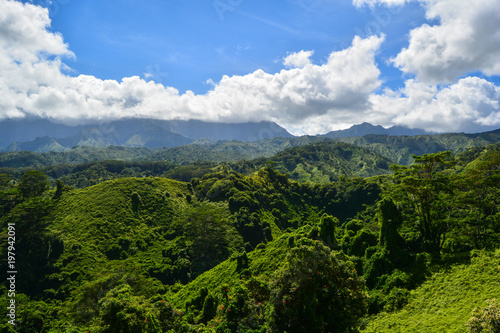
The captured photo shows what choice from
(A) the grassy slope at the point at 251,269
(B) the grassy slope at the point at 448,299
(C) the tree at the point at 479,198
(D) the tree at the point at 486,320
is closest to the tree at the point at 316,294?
(B) the grassy slope at the point at 448,299

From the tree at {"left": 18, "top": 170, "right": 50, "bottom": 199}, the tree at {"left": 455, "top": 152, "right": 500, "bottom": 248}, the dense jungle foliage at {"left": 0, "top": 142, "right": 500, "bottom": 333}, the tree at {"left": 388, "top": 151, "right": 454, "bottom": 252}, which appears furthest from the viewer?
the tree at {"left": 18, "top": 170, "right": 50, "bottom": 199}

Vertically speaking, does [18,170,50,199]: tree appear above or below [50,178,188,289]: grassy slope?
above

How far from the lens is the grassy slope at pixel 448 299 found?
23172 mm

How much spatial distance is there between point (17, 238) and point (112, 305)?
84.9 m

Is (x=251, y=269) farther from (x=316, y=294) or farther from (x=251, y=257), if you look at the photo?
(x=316, y=294)

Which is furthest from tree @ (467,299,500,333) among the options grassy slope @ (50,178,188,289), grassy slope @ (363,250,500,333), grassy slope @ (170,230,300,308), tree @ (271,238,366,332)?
grassy slope @ (50,178,188,289)

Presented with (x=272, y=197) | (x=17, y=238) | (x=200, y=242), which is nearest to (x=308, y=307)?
(x=200, y=242)

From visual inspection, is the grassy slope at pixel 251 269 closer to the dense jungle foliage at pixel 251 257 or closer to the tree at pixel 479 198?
the dense jungle foliage at pixel 251 257

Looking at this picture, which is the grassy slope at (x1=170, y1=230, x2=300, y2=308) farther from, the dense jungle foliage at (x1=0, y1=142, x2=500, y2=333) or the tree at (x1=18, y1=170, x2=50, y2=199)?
the tree at (x1=18, y1=170, x2=50, y2=199)

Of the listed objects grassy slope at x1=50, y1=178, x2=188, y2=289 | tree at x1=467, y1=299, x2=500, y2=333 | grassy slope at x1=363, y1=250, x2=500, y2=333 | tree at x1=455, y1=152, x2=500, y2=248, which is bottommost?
grassy slope at x1=50, y1=178, x2=188, y2=289

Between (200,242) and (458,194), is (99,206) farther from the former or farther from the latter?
(458,194)

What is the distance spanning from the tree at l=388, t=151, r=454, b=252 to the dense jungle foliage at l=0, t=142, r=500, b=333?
0.70 feet

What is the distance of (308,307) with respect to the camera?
77.8ft

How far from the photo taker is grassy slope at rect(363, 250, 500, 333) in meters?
23.2
